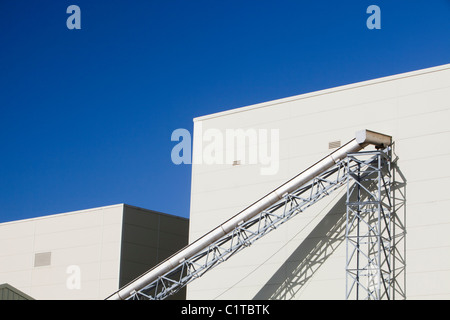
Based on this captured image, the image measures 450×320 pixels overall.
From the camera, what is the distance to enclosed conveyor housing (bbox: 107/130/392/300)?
1665 inches

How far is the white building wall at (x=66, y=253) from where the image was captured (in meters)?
53.9

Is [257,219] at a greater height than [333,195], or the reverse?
[333,195]

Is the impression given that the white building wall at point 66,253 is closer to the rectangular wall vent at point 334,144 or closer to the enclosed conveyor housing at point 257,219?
the enclosed conveyor housing at point 257,219

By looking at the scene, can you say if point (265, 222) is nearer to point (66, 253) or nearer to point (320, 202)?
point (320, 202)

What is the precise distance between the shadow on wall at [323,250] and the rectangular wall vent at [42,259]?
719 inches

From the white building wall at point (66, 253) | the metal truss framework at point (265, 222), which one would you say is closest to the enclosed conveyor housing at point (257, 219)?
the metal truss framework at point (265, 222)

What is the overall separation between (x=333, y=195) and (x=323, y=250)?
3080mm

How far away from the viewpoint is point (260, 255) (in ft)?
151

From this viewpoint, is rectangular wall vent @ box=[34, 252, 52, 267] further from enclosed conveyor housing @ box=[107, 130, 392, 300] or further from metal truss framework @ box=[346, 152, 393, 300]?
metal truss framework @ box=[346, 152, 393, 300]

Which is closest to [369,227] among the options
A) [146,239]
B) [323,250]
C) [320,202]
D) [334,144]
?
[323,250]

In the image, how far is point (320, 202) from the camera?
44.6 meters
